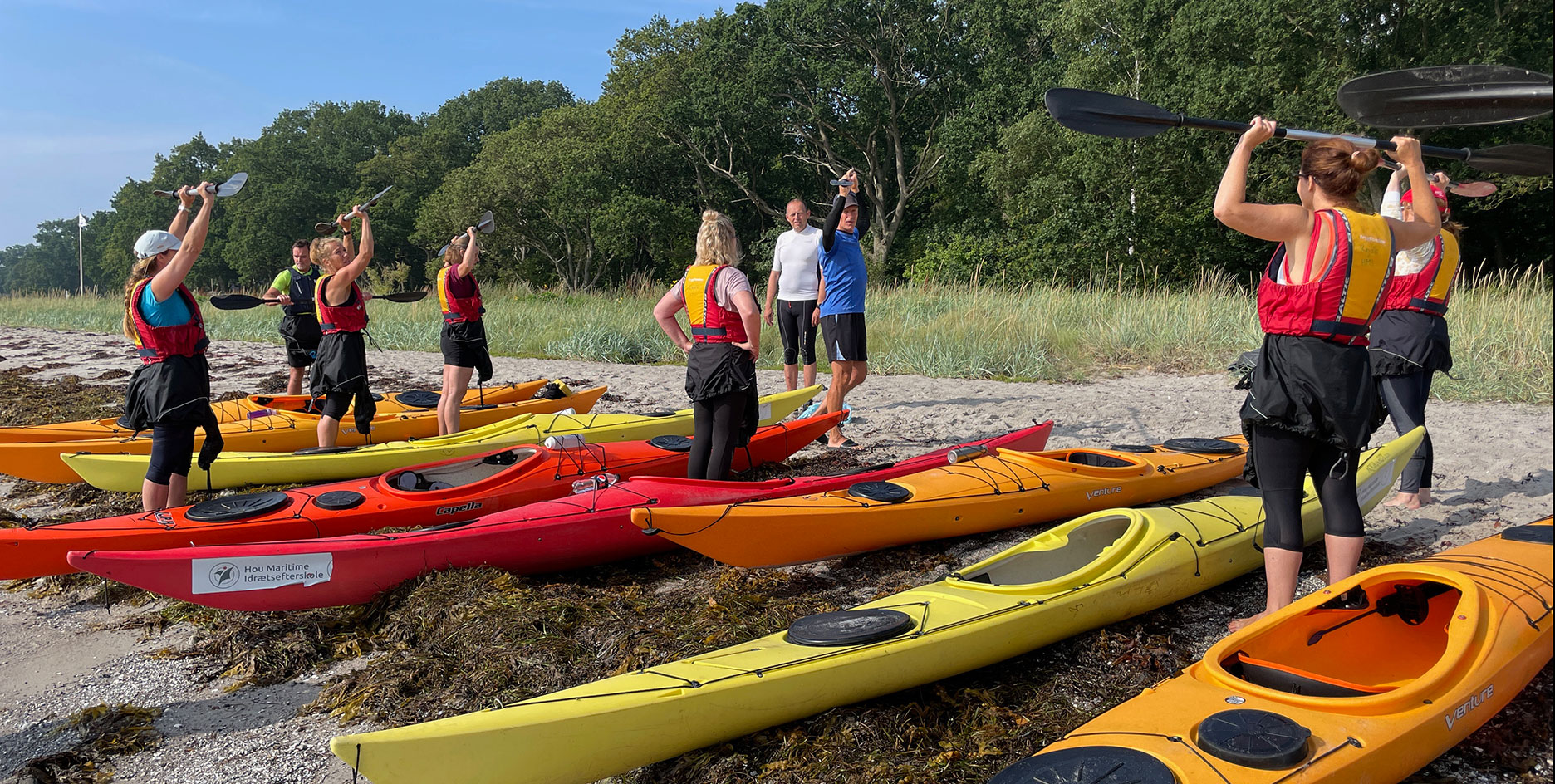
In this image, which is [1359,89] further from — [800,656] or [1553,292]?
[800,656]

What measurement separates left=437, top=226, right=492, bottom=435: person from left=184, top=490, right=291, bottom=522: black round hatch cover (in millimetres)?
1814

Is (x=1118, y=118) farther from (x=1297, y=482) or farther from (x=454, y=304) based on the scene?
(x=454, y=304)

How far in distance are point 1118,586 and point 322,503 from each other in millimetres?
3410

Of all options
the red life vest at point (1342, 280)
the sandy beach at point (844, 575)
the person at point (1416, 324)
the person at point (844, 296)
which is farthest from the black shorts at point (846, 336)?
the red life vest at point (1342, 280)

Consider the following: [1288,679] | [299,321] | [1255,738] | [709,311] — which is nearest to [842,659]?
[1255,738]

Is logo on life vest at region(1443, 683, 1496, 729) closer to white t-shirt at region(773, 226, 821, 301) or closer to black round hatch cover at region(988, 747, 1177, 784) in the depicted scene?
black round hatch cover at region(988, 747, 1177, 784)

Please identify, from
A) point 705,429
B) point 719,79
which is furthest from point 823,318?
point 719,79

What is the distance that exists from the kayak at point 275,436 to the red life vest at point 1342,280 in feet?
17.1

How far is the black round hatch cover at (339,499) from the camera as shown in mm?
4059

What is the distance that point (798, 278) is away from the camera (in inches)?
236

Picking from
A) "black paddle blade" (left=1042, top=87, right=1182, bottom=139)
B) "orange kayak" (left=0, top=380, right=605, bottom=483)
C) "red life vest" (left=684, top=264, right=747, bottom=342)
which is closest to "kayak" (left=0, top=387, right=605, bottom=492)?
"orange kayak" (left=0, top=380, right=605, bottom=483)

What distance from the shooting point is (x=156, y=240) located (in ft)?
12.7

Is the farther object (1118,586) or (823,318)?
(823,318)

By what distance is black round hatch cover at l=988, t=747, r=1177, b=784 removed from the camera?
1.89m
